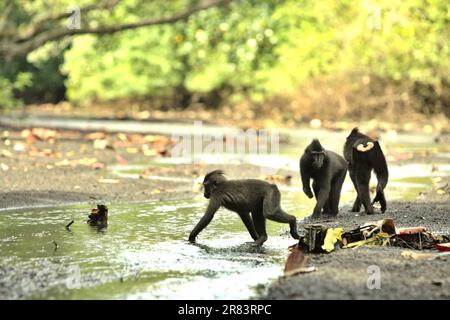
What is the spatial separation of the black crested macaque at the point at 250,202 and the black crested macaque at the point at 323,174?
4.42 ft

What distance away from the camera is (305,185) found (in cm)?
1023

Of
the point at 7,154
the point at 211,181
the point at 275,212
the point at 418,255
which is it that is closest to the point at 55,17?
the point at 7,154

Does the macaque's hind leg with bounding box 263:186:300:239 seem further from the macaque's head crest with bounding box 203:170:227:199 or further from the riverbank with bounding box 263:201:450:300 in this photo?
the riverbank with bounding box 263:201:450:300

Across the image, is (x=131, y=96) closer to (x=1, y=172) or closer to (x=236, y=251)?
(x=1, y=172)

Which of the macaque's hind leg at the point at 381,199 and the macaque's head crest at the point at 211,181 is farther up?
the macaque's head crest at the point at 211,181

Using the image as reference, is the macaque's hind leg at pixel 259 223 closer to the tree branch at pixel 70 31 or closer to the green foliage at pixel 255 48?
the green foliage at pixel 255 48

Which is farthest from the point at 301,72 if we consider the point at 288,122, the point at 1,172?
the point at 1,172

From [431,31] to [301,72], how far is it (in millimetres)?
8107

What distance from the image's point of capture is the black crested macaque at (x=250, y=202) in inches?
337

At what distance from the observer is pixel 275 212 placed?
8555 millimetres

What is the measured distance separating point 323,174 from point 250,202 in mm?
1660

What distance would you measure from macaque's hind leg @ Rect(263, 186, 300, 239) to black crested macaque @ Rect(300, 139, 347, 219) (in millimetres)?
1387

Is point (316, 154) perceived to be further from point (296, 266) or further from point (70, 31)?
point (70, 31)

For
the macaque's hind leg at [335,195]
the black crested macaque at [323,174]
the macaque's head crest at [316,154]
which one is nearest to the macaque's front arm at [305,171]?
the black crested macaque at [323,174]
